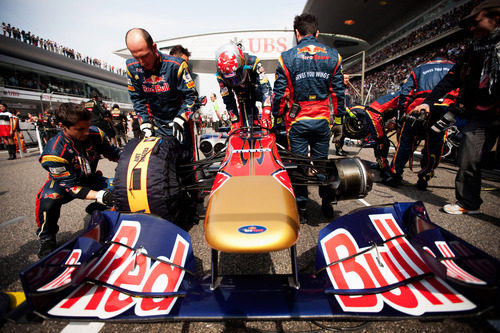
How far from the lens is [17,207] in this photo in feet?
10.7

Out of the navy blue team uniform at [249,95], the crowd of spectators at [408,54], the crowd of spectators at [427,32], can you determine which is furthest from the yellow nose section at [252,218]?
the crowd of spectators at [427,32]

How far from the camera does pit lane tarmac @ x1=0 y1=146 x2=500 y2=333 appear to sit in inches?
48.5

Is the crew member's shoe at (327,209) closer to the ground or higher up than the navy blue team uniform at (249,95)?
closer to the ground

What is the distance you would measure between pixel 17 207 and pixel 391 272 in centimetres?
483

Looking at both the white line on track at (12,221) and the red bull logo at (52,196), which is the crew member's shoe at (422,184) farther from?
the white line on track at (12,221)

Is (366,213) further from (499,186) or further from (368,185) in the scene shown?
(499,186)

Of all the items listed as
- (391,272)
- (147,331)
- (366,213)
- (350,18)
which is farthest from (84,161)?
(350,18)

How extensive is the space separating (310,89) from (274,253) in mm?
1835

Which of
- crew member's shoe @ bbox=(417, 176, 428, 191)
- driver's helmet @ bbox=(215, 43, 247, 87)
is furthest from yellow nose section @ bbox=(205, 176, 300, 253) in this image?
crew member's shoe @ bbox=(417, 176, 428, 191)

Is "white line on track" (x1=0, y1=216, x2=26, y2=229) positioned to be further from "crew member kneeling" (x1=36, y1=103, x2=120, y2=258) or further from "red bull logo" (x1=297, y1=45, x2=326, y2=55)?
"red bull logo" (x1=297, y1=45, x2=326, y2=55)

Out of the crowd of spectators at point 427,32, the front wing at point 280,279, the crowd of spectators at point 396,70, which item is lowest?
the front wing at point 280,279

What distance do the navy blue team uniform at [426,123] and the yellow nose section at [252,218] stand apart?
3280mm

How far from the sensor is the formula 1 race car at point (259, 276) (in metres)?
0.95

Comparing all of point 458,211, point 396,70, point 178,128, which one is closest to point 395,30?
point 396,70
